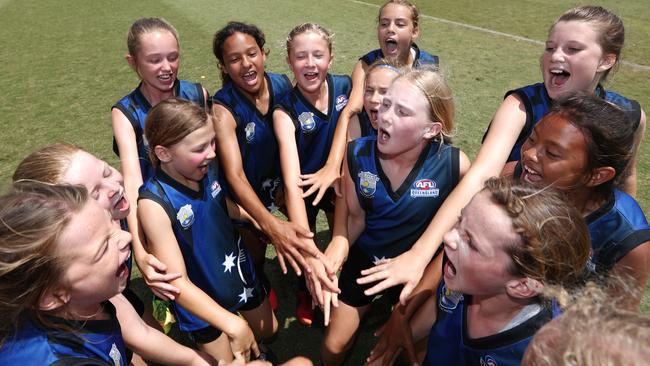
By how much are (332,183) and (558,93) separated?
1502mm

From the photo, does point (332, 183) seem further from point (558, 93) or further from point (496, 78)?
point (496, 78)

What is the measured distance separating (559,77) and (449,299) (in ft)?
5.09

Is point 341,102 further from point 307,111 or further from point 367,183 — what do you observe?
point 367,183

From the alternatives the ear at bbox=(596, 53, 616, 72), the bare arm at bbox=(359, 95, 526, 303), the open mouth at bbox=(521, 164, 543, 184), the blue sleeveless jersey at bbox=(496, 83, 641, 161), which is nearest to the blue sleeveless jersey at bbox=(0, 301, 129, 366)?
the bare arm at bbox=(359, 95, 526, 303)

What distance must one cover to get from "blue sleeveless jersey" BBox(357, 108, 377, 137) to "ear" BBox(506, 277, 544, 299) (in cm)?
181

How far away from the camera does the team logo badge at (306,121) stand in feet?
11.0

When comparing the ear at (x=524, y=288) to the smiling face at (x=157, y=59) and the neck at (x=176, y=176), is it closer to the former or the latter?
the neck at (x=176, y=176)

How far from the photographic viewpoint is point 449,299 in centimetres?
230

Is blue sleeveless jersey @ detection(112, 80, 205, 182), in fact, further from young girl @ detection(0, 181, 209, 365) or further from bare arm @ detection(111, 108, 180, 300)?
young girl @ detection(0, 181, 209, 365)

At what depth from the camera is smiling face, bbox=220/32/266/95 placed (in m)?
3.35

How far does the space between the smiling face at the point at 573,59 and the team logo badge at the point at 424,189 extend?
0.94 metres

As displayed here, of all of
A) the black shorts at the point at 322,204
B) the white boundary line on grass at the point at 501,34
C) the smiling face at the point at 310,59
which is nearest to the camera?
the smiling face at the point at 310,59

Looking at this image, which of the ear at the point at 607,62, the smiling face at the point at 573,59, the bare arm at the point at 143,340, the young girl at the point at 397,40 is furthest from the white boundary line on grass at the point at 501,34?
the bare arm at the point at 143,340

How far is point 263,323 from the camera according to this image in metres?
3.16
